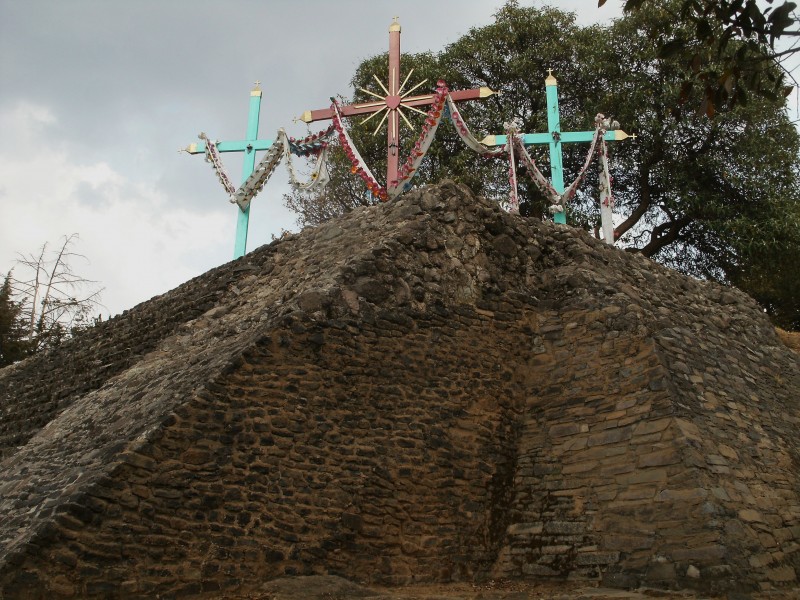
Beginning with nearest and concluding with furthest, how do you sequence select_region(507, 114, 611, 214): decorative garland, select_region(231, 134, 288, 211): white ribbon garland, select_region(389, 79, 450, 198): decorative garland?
select_region(389, 79, 450, 198): decorative garland
select_region(231, 134, 288, 211): white ribbon garland
select_region(507, 114, 611, 214): decorative garland

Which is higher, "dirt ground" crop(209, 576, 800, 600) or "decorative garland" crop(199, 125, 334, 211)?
"decorative garland" crop(199, 125, 334, 211)

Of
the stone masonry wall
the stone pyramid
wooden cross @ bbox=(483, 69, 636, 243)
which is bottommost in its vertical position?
the stone pyramid

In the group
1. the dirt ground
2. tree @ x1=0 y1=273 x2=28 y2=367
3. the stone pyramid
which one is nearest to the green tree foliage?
tree @ x1=0 y1=273 x2=28 y2=367

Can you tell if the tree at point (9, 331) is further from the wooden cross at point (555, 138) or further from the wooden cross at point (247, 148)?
the wooden cross at point (555, 138)

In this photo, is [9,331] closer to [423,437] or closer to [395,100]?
[395,100]

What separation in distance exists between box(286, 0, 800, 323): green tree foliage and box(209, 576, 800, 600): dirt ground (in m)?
13.7

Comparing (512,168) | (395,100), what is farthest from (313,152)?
(512,168)

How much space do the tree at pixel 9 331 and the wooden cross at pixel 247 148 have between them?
256 inches

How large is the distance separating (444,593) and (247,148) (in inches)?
435

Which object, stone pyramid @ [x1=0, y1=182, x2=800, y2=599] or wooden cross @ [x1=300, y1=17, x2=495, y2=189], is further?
wooden cross @ [x1=300, y1=17, x2=495, y2=189]

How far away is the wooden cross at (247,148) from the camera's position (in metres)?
15.4

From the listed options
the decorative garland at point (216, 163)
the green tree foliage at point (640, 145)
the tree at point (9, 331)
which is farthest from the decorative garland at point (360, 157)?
the tree at point (9, 331)

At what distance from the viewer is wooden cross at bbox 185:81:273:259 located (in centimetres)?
1536

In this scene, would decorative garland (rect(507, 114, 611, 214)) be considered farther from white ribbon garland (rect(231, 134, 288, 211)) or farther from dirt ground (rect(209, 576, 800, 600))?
dirt ground (rect(209, 576, 800, 600))
